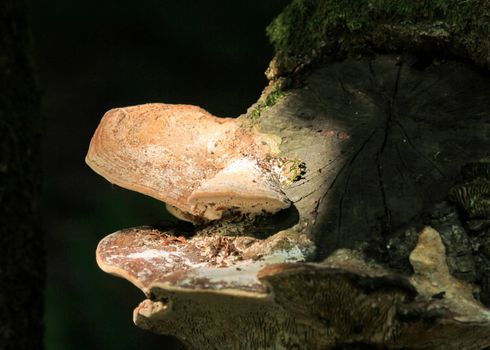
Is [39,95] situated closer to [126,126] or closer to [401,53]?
[126,126]

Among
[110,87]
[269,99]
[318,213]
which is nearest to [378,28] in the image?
[269,99]

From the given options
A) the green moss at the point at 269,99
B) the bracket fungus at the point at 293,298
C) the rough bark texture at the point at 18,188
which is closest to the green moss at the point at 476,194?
the bracket fungus at the point at 293,298

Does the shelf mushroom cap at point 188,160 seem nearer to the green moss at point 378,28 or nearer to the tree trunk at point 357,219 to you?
the tree trunk at point 357,219

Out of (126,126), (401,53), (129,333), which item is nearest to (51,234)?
(129,333)

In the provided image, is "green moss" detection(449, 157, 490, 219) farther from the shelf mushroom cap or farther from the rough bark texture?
the rough bark texture

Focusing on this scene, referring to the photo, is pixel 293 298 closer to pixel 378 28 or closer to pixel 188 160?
pixel 188 160

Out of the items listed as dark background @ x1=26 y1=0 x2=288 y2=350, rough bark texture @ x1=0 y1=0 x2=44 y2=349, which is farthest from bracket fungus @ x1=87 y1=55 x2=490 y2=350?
dark background @ x1=26 y1=0 x2=288 y2=350
